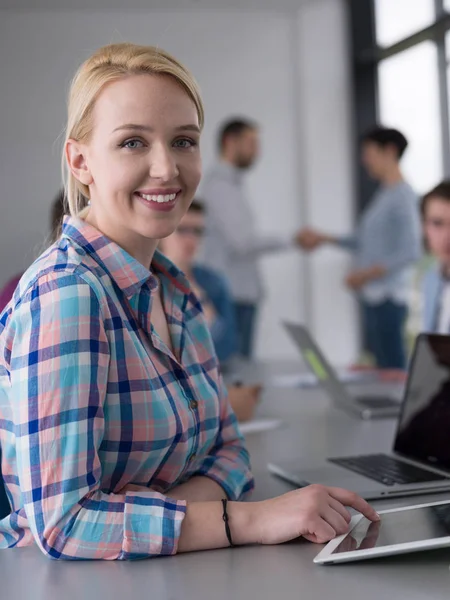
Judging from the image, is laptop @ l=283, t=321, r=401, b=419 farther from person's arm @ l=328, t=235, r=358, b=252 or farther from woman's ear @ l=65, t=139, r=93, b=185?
person's arm @ l=328, t=235, r=358, b=252

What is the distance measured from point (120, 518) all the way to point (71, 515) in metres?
0.06

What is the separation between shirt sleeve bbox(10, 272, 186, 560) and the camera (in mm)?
1079

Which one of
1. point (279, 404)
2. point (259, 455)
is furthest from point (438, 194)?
point (259, 455)

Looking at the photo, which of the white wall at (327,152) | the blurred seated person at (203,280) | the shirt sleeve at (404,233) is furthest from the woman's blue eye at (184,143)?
the white wall at (327,152)

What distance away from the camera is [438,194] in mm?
3156

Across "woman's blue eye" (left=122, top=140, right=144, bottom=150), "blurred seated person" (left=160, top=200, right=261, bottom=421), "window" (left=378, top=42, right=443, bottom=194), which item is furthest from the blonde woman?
"window" (left=378, top=42, right=443, bottom=194)

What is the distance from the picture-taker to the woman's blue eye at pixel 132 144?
1220 millimetres

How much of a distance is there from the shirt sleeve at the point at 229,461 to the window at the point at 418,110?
4.34 metres

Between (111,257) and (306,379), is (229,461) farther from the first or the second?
(306,379)

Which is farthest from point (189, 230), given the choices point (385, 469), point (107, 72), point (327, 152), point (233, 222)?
point (327, 152)

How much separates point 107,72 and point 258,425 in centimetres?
120

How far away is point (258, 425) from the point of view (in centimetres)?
221

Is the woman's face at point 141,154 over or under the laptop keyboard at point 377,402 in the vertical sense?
over

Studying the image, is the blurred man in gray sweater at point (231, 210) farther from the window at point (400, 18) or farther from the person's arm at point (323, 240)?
the window at point (400, 18)
